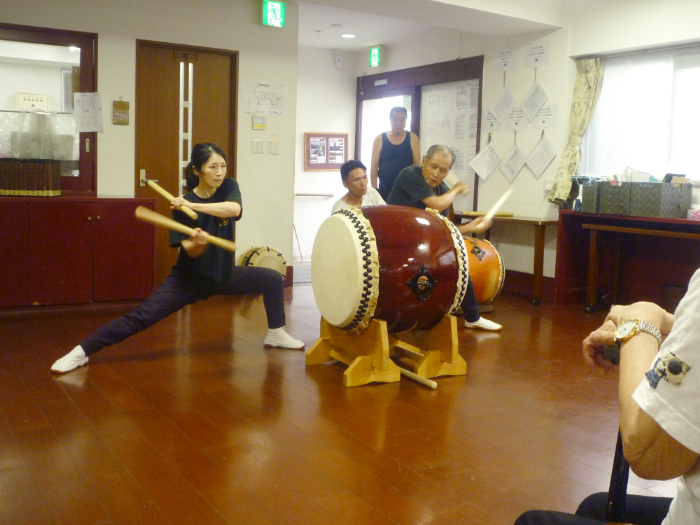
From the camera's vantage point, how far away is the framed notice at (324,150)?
866cm

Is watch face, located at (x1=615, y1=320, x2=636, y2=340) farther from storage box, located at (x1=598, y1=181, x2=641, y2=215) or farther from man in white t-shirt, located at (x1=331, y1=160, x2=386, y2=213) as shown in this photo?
storage box, located at (x1=598, y1=181, x2=641, y2=215)

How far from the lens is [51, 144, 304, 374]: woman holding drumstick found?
3449mm

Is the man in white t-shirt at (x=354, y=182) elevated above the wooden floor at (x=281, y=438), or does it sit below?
above

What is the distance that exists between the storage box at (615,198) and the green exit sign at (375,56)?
3749 millimetres

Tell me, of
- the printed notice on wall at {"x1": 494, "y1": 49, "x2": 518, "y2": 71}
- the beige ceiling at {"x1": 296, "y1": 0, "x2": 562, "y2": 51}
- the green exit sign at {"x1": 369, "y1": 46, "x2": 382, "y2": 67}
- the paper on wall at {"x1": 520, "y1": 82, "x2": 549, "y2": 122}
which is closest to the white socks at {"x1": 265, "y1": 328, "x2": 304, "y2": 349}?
the beige ceiling at {"x1": 296, "y1": 0, "x2": 562, "y2": 51}

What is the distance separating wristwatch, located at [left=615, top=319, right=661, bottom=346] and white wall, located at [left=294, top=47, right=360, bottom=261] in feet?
24.4

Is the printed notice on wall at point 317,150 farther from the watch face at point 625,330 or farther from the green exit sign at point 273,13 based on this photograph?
the watch face at point 625,330

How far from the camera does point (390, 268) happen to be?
3223mm

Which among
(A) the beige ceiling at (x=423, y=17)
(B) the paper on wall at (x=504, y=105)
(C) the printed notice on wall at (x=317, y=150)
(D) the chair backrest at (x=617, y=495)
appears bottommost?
(D) the chair backrest at (x=617, y=495)

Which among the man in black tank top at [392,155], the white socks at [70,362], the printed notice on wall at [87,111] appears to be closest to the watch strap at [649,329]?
the white socks at [70,362]

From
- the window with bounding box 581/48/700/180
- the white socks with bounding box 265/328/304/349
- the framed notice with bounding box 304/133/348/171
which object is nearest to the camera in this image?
the white socks with bounding box 265/328/304/349

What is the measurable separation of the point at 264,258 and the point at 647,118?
328 cm

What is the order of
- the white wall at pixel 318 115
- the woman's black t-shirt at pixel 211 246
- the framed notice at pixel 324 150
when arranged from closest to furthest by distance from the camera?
the woman's black t-shirt at pixel 211 246
the white wall at pixel 318 115
the framed notice at pixel 324 150

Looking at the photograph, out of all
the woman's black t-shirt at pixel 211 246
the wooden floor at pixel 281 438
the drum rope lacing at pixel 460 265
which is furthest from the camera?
the woman's black t-shirt at pixel 211 246
